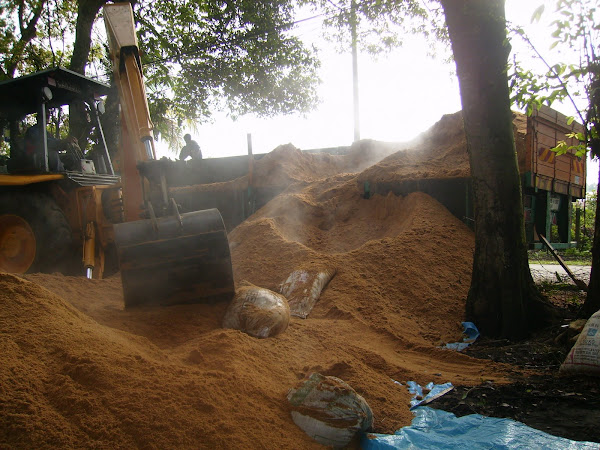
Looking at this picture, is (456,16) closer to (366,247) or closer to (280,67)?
(366,247)

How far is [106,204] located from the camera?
683 cm

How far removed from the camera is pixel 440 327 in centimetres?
519

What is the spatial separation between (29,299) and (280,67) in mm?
13027

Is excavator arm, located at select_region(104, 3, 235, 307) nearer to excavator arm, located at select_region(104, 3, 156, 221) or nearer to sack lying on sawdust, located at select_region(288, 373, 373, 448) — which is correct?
excavator arm, located at select_region(104, 3, 156, 221)

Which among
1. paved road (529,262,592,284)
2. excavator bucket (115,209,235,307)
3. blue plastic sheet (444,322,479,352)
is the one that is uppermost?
excavator bucket (115,209,235,307)

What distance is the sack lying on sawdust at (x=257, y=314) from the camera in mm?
3961

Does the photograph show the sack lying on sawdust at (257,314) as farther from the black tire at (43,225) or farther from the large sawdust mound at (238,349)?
the black tire at (43,225)

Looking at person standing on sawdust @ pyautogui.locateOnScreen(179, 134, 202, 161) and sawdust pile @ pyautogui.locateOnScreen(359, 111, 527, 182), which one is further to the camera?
person standing on sawdust @ pyautogui.locateOnScreen(179, 134, 202, 161)

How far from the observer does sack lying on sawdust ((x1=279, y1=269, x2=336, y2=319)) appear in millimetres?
5379

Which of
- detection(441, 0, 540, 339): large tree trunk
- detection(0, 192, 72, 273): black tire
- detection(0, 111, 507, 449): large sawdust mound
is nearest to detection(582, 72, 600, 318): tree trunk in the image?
detection(441, 0, 540, 339): large tree trunk

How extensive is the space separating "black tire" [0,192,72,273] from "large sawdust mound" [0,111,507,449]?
0.89 metres

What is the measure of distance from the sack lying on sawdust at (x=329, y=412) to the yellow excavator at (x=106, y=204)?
186cm

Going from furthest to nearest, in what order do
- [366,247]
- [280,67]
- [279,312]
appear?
1. [280,67]
2. [366,247]
3. [279,312]

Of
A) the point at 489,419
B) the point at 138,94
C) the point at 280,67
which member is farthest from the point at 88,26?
the point at 489,419
